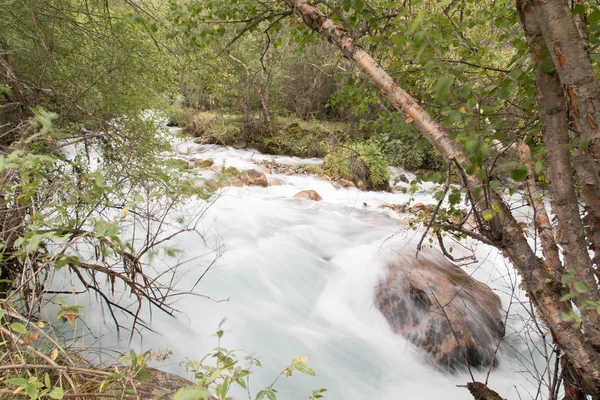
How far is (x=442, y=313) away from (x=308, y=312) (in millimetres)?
1588

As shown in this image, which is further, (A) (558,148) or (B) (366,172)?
(B) (366,172)

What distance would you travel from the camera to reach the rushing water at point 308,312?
11.0 ft

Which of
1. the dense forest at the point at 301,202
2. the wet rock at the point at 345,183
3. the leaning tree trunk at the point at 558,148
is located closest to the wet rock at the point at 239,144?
the wet rock at the point at 345,183

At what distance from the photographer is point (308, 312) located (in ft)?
14.2

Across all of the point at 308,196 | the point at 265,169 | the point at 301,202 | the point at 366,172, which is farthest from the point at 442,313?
the point at 265,169

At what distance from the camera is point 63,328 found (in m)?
2.96

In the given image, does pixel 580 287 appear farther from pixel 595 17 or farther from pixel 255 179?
pixel 255 179

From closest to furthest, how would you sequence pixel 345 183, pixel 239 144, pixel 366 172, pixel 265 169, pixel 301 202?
pixel 301 202 → pixel 345 183 → pixel 366 172 → pixel 265 169 → pixel 239 144

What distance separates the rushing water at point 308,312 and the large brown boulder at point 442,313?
135mm

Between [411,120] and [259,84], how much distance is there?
11.8 meters

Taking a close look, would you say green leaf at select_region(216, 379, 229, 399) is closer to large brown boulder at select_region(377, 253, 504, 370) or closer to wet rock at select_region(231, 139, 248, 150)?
large brown boulder at select_region(377, 253, 504, 370)

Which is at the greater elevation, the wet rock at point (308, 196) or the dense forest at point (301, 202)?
the wet rock at point (308, 196)

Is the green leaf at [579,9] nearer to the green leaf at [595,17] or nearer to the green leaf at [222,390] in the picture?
the green leaf at [595,17]

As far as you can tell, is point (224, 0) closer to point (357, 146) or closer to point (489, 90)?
point (489, 90)
